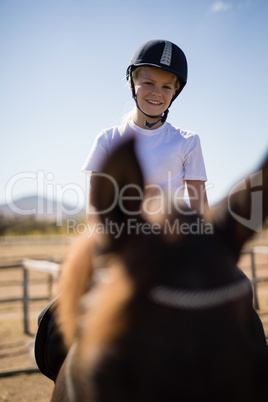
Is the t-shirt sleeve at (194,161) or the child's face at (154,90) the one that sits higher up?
the child's face at (154,90)

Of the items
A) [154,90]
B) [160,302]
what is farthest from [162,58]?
[160,302]

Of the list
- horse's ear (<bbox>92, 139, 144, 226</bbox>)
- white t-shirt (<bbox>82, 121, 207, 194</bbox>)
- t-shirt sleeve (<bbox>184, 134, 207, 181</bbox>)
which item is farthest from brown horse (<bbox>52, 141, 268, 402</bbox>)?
t-shirt sleeve (<bbox>184, 134, 207, 181</bbox>)

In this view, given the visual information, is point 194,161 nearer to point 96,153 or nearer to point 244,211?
point 96,153

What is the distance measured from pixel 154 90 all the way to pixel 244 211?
1400 millimetres

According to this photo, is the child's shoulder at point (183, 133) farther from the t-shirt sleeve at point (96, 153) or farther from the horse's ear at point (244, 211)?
the horse's ear at point (244, 211)

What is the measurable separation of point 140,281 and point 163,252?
0.10 metres

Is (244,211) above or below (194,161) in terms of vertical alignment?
below

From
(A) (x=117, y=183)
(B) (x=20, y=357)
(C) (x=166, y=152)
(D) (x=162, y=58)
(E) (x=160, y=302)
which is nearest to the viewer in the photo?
(E) (x=160, y=302)

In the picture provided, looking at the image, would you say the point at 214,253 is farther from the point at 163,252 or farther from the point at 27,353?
the point at 27,353

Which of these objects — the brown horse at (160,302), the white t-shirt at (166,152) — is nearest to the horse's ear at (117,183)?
the brown horse at (160,302)

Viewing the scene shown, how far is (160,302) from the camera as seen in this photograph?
875 millimetres

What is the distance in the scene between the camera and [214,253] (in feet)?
3.14

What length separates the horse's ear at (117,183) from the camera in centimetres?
97

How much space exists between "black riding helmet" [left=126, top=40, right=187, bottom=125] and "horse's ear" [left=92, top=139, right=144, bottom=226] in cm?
130
